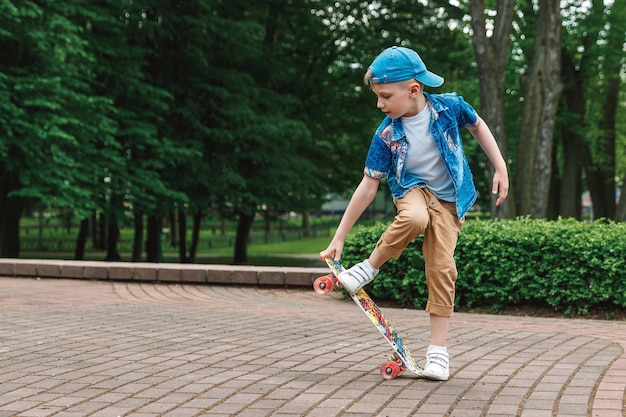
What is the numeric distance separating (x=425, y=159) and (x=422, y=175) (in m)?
0.09

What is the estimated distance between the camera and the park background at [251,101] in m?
18.4

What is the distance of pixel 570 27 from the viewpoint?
2522 centimetres

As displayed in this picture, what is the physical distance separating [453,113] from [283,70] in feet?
73.9

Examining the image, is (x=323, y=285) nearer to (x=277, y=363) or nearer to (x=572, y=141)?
(x=277, y=363)

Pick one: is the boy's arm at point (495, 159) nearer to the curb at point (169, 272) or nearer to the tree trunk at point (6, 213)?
the curb at point (169, 272)

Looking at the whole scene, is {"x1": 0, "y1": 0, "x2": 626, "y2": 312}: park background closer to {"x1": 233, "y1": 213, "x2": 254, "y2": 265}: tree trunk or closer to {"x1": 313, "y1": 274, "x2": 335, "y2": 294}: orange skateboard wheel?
{"x1": 233, "y1": 213, "x2": 254, "y2": 265}: tree trunk

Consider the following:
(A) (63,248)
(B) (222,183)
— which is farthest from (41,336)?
(A) (63,248)

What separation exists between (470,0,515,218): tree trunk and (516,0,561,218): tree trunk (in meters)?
0.95

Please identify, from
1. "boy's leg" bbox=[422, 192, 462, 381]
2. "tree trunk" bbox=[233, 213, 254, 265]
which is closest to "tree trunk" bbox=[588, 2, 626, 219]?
"tree trunk" bbox=[233, 213, 254, 265]

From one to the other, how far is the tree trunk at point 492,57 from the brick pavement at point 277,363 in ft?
23.5

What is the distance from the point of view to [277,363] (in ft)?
18.1

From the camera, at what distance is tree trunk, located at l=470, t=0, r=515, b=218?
15.3 m

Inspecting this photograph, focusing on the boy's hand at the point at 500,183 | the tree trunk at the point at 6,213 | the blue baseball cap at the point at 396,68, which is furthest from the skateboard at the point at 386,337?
the tree trunk at the point at 6,213

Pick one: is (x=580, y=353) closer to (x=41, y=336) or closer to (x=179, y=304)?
(x=41, y=336)
